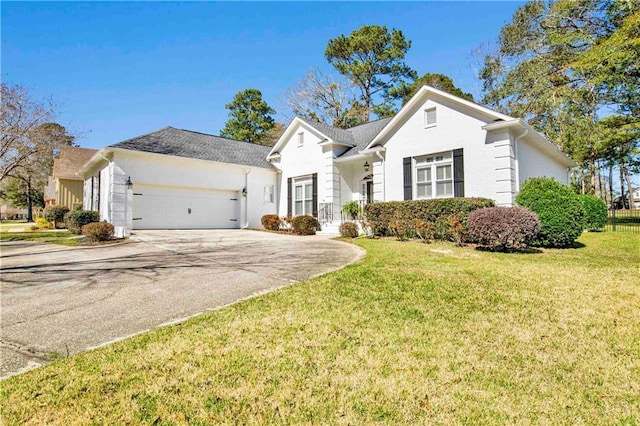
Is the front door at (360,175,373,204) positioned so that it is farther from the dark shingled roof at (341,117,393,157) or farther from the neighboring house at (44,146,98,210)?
the neighboring house at (44,146,98,210)

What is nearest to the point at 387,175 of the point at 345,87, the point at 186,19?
the point at 186,19

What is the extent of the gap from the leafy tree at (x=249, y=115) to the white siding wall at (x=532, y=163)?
27.7 m

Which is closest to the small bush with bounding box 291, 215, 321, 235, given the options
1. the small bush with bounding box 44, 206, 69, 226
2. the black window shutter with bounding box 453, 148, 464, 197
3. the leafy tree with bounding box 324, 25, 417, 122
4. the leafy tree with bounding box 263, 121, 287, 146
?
the black window shutter with bounding box 453, 148, 464, 197

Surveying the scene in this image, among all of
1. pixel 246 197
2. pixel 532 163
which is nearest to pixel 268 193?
pixel 246 197

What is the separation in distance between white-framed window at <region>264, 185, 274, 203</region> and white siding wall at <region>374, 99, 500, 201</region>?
293 inches

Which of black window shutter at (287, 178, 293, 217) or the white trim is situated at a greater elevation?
the white trim

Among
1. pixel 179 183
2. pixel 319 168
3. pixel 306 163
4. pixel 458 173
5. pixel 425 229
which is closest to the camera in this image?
pixel 425 229

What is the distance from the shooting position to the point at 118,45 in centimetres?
1203

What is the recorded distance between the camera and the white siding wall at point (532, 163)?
12.4 metres

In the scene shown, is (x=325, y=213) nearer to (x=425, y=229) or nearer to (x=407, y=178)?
(x=407, y=178)

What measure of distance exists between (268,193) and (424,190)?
370 inches

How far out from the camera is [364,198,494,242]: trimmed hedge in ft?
35.3

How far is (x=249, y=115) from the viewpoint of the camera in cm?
3738

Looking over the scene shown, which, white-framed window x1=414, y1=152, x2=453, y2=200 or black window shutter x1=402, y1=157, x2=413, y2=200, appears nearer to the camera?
white-framed window x1=414, y1=152, x2=453, y2=200
